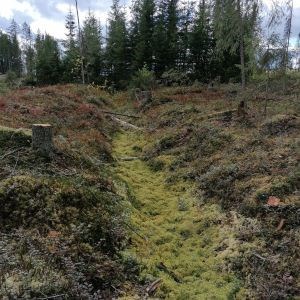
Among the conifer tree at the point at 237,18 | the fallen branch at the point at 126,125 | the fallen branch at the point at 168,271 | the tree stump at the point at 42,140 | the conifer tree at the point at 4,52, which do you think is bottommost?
the fallen branch at the point at 168,271

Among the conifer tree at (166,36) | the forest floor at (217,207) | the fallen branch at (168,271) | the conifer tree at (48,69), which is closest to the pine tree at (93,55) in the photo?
the conifer tree at (48,69)

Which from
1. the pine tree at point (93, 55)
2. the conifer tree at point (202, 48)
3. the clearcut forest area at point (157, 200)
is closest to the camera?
the clearcut forest area at point (157, 200)

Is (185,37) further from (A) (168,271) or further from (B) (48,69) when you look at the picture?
(A) (168,271)

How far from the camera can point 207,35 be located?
44.7 m

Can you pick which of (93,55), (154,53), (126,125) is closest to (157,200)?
(126,125)

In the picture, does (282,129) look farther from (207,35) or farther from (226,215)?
(207,35)

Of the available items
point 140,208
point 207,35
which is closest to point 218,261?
point 140,208

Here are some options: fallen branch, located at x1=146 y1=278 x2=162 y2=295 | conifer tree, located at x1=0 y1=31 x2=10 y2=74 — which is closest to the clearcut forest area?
fallen branch, located at x1=146 y1=278 x2=162 y2=295

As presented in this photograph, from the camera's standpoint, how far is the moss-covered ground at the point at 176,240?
7324mm

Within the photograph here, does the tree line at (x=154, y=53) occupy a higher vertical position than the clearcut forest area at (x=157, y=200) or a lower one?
higher

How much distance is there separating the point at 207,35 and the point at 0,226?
138ft

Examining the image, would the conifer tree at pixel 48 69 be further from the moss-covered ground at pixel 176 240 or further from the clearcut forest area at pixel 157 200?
the moss-covered ground at pixel 176 240

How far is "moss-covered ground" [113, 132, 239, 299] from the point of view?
7.32m

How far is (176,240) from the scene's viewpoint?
30.6 ft
